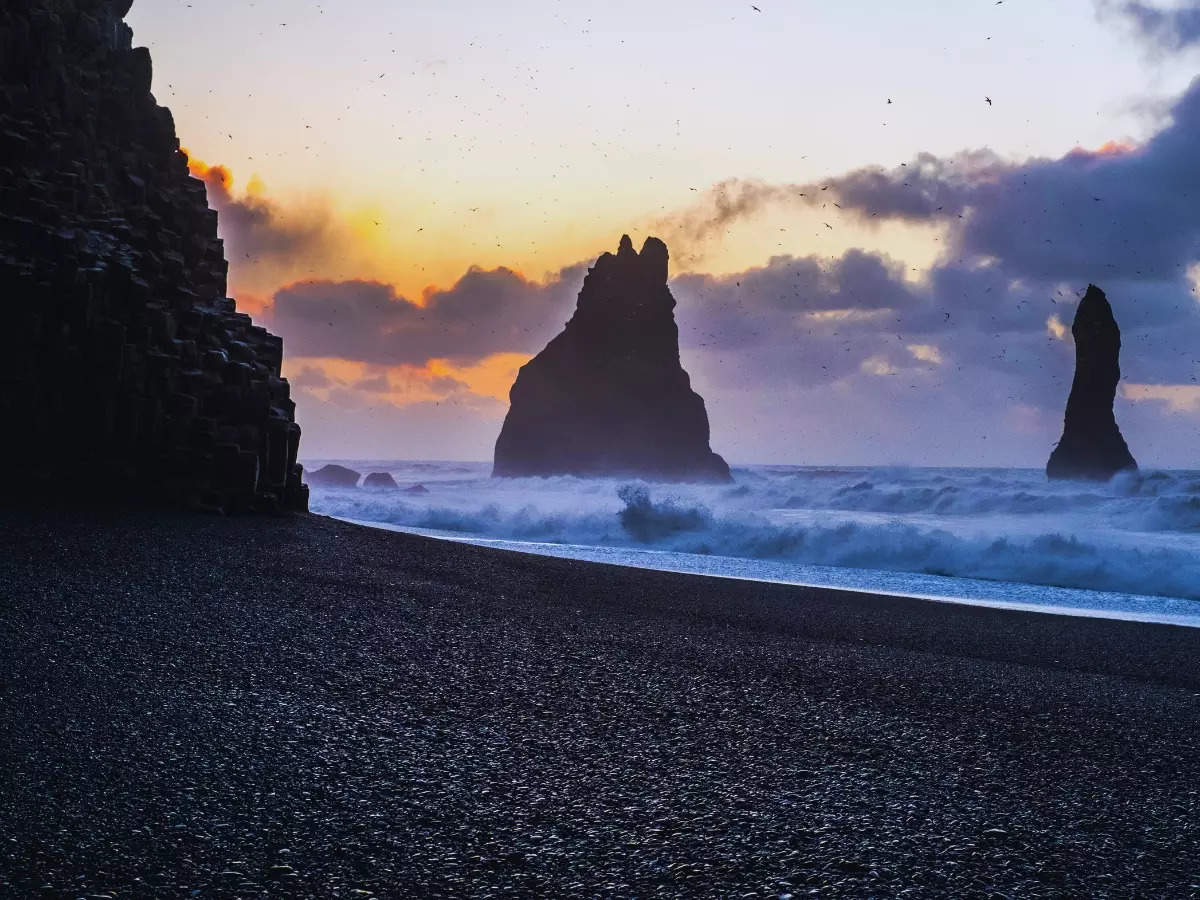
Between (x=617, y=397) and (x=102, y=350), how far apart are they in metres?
77.5

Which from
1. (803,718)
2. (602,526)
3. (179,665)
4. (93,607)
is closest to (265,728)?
(179,665)

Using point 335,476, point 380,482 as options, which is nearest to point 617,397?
point 380,482

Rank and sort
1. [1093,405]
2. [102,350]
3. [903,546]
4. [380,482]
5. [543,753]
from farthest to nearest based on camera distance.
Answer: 1. [380,482]
2. [1093,405]
3. [903,546]
4. [102,350]
5. [543,753]

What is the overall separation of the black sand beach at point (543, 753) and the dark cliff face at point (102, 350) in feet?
23.7

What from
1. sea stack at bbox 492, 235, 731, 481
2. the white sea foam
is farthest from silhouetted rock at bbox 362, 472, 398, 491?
the white sea foam

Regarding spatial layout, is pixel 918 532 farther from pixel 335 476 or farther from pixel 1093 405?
pixel 335 476

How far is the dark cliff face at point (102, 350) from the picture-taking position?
15.7m

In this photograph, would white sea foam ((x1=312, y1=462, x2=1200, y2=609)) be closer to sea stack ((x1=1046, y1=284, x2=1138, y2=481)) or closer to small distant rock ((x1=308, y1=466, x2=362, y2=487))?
sea stack ((x1=1046, y1=284, x2=1138, y2=481))

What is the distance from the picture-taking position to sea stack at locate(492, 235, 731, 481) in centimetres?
9075

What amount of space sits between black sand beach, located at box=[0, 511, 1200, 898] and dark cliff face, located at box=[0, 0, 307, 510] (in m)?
7.22

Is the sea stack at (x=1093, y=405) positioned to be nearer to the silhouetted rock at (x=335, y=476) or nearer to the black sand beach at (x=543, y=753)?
the silhouetted rock at (x=335, y=476)

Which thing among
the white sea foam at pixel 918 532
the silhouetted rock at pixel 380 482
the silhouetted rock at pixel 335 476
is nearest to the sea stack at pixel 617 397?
the silhouetted rock at pixel 335 476

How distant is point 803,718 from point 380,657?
9.82 ft

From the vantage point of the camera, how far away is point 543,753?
4.57 meters
